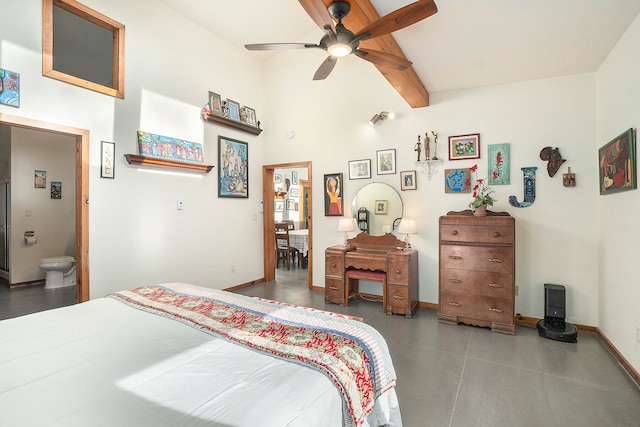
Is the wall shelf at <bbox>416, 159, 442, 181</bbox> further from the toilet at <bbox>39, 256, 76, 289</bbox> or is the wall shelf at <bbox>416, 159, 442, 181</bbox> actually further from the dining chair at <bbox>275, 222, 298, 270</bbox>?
the toilet at <bbox>39, 256, 76, 289</bbox>

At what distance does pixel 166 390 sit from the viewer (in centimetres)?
101

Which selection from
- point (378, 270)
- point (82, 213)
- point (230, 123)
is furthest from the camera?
point (230, 123)

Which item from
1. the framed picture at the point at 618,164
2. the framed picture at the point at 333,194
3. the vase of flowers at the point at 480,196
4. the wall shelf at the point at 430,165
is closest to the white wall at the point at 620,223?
the framed picture at the point at 618,164

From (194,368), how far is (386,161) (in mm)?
3584

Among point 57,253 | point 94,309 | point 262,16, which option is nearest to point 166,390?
point 94,309

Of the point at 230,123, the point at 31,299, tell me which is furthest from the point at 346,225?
the point at 31,299

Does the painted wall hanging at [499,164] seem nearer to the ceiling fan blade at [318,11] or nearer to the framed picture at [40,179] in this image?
the ceiling fan blade at [318,11]

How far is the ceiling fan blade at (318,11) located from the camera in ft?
6.15

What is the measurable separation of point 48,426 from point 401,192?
3.85m

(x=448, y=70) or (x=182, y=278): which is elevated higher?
(x=448, y=70)

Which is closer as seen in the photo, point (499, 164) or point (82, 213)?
point (82, 213)

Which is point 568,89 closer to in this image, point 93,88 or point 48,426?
point 48,426

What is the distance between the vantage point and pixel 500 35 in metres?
2.54

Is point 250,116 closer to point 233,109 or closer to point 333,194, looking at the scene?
point 233,109
